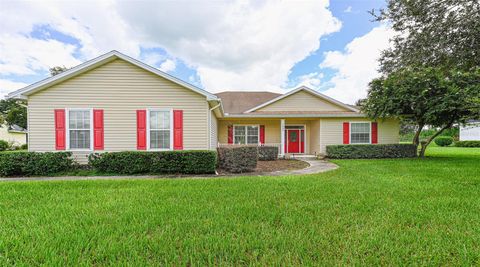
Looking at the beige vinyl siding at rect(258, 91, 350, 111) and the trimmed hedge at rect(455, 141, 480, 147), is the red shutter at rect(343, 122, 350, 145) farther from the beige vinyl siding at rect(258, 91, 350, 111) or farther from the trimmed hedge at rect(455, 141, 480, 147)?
the trimmed hedge at rect(455, 141, 480, 147)

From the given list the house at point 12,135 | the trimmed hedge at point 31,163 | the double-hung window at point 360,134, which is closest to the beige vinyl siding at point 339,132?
the double-hung window at point 360,134

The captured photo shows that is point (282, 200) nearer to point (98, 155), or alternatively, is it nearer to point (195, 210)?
point (195, 210)

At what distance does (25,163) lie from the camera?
302 inches

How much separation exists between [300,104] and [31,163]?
14625 millimetres

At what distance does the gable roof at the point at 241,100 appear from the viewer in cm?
1663

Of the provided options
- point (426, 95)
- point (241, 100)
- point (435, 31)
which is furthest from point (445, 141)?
point (241, 100)

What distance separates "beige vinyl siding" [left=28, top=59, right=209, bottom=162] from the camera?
28.4 ft

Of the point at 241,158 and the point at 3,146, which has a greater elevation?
the point at 241,158

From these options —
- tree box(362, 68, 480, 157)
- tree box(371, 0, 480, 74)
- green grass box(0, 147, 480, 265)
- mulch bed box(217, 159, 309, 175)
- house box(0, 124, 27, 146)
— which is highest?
tree box(371, 0, 480, 74)

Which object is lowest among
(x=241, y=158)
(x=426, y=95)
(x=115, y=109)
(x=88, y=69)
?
(x=241, y=158)

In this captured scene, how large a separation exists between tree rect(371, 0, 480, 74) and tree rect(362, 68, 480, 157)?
58cm

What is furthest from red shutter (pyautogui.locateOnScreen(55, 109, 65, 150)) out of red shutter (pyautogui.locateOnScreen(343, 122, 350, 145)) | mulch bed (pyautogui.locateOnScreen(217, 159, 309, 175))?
red shutter (pyautogui.locateOnScreen(343, 122, 350, 145))

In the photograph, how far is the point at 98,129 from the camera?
884 cm

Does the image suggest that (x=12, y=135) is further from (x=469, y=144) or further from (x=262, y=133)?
Result: (x=469, y=144)
